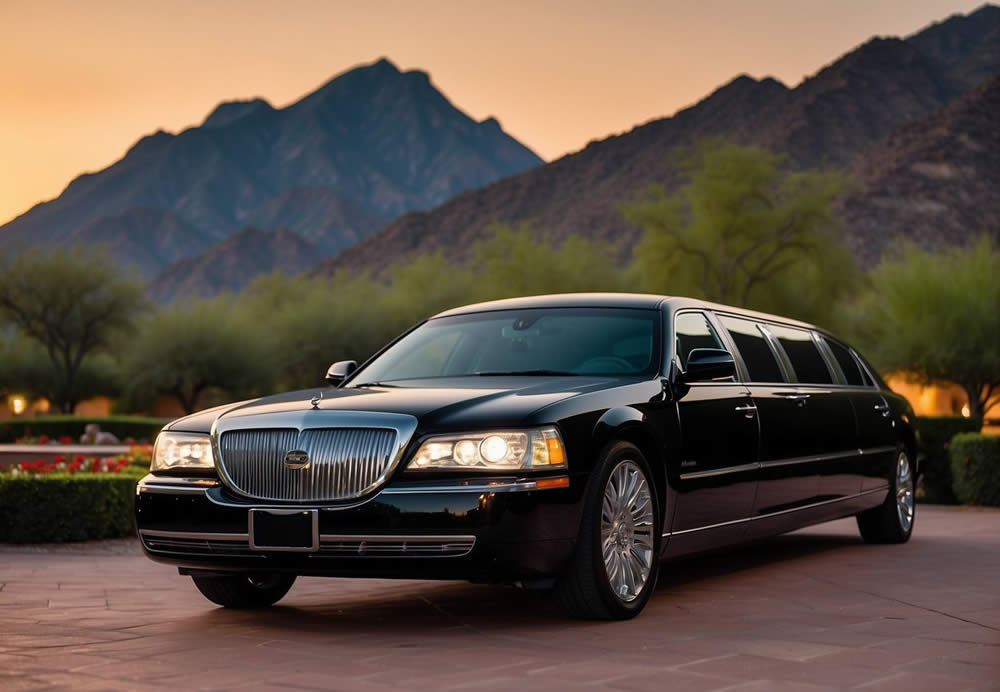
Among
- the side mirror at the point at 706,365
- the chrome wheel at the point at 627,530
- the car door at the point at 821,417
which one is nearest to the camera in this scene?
the chrome wheel at the point at 627,530

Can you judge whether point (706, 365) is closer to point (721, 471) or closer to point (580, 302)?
point (721, 471)

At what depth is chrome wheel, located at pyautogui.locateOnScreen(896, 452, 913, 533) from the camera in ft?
37.5

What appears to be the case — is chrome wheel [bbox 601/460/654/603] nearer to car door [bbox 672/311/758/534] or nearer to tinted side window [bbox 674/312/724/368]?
car door [bbox 672/311/758/534]

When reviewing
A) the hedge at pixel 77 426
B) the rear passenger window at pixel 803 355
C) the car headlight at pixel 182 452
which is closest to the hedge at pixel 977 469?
the rear passenger window at pixel 803 355

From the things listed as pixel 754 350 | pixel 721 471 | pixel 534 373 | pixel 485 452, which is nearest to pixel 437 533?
pixel 485 452

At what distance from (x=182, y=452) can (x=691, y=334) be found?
309cm

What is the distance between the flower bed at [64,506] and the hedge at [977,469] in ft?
32.0

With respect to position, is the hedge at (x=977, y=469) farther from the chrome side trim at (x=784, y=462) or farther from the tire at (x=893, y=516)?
the chrome side trim at (x=784, y=462)

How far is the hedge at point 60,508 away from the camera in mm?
12734

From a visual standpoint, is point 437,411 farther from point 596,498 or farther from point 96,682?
point 96,682

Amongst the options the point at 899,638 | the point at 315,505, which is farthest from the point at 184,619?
the point at 899,638

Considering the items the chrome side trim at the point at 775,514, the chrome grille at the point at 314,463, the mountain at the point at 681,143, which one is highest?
the mountain at the point at 681,143

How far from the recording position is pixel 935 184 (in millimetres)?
101062

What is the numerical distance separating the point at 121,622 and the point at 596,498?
254cm
